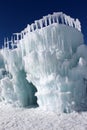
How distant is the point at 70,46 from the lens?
68.4 ft

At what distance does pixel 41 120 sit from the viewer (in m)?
18.8

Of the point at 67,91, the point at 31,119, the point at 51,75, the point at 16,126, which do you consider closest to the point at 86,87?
the point at 67,91

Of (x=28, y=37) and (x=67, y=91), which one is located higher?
(x=28, y=37)

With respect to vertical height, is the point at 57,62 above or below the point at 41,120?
above


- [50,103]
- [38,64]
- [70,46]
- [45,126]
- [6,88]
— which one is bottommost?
[45,126]

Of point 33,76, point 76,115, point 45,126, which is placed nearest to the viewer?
point 45,126

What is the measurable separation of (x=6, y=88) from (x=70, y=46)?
7997 millimetres

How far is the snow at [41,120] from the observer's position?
17484 mm

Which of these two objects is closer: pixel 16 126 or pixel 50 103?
pixel 16 126

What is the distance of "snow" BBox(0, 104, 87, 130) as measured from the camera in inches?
688

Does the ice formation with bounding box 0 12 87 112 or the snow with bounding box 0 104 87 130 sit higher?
the ice formation with bounding box 0 12 87 112

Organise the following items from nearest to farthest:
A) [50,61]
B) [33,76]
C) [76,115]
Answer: [76,115]
[50,61]
[33,76]

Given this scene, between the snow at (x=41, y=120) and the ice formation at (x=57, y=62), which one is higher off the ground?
the ice formation at (x=57, y=62)

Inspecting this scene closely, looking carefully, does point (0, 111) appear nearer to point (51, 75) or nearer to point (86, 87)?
point (51, 75)
